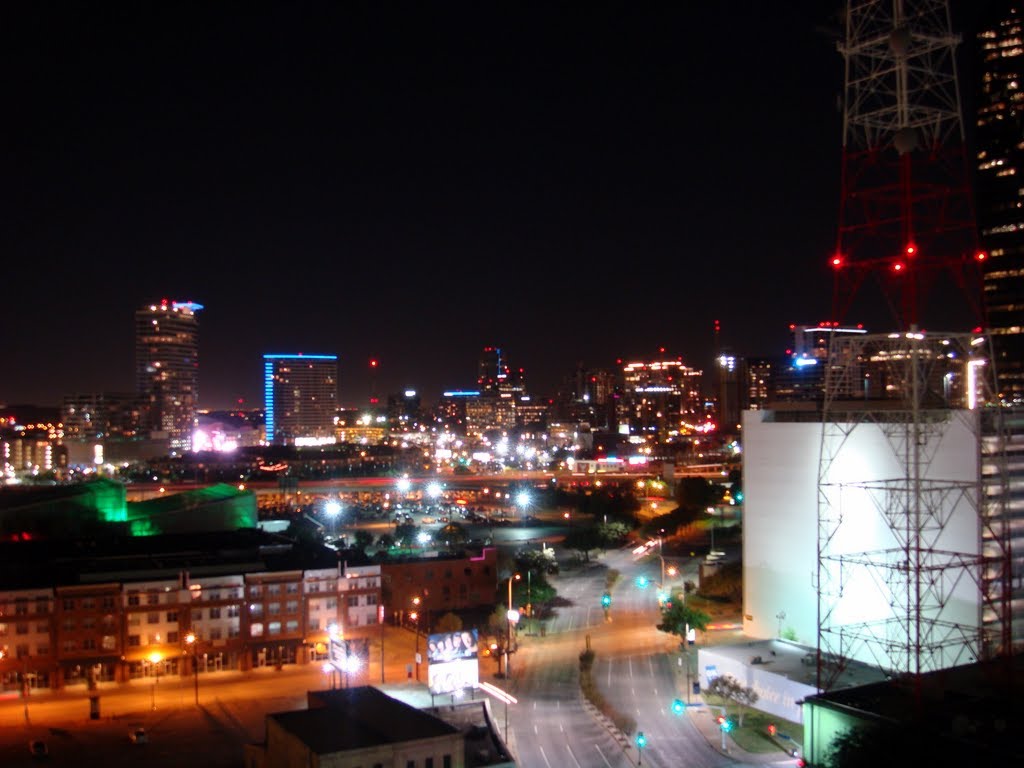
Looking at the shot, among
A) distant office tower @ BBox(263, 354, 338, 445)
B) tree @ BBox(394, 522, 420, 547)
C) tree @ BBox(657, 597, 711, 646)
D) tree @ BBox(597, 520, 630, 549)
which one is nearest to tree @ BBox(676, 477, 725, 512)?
tree @ BBox(597, 520, 630, 549)

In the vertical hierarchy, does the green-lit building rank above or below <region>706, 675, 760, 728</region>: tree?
above

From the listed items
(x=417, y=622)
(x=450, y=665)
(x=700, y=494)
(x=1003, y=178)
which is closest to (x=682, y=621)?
(x=417, y=622)

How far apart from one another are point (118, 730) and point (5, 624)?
3218mm

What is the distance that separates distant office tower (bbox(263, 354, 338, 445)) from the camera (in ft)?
349

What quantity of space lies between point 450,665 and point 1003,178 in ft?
100

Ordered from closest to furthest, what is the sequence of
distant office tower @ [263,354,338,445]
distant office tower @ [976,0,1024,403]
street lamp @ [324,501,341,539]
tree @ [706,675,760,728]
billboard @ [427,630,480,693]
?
billboard @ [427,630,480,693]
tree @ [706,675,760,728]
distant office tower @ [976,0,1024,403]
street lamp @ [324,501,341,539]
distant office tower @ [263,354,338,445]

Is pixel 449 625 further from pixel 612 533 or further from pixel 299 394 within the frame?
pixel 299 394

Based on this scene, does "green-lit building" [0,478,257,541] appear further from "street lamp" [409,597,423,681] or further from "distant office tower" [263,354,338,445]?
"distant office tower" [263,354,338,445]

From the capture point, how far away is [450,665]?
10.9m

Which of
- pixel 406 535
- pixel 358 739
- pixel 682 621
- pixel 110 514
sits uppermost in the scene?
pixel 358 739

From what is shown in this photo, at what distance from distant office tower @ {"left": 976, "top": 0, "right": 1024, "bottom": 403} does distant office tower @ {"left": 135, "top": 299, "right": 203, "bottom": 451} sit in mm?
65881

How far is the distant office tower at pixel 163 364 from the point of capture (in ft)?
269

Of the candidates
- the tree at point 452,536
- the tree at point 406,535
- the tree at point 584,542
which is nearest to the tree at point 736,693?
the tree at point 584,542

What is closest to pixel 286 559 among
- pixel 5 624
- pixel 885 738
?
pixel 5 624
